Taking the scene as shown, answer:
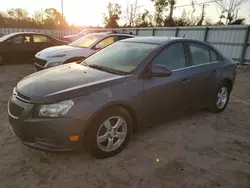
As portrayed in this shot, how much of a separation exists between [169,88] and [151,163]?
1.18 meters

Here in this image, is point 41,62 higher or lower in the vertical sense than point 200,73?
lower

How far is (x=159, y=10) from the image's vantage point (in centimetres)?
2686

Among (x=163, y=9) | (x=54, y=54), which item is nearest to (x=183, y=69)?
(x=54, y=54)

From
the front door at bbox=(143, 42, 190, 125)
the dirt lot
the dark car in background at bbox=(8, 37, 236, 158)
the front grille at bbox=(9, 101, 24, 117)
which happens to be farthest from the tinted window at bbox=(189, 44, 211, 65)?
the front grille at bbox=(9, 101, 24, 117)

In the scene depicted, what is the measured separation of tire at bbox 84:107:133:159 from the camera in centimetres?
255

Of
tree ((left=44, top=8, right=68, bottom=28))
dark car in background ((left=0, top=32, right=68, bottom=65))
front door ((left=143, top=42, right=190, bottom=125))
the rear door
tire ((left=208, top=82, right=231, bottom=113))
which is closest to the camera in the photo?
front door ((left=143, top=42, right=190, bottom=125))

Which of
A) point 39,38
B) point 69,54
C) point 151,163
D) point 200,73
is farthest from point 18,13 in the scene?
point 151,163

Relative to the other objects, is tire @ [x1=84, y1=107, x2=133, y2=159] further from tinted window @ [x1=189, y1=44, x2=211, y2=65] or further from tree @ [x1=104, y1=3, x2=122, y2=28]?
tree @ [x1=104, y1=3, x2=122, y2=28]

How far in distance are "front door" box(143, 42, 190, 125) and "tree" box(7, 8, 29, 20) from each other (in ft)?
95.6

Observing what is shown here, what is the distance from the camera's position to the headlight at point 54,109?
2342mm

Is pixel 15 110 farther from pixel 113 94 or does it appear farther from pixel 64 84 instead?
pixel 113 94

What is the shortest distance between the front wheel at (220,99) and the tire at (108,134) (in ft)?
7.57

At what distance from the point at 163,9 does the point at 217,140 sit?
2634cm

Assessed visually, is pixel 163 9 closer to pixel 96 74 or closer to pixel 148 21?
pixel 148 21
